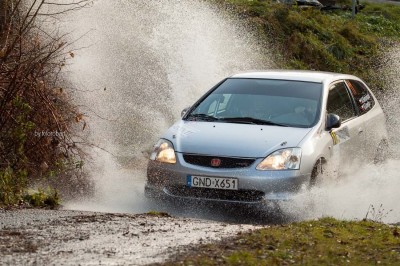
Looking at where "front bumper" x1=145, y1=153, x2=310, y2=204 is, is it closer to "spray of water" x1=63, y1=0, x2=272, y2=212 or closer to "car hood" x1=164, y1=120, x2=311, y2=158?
"car hood" x1=164, y1=120, x2=311, y2=158

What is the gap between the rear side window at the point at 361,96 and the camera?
13.5 metres

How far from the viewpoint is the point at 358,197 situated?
11906mm

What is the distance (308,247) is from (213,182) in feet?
7.89

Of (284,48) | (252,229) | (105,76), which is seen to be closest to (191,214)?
(252,229)

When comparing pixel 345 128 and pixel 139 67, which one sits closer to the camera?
pixel 345 128

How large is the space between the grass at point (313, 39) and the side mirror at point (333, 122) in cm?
1031

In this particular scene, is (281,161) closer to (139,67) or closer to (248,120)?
(248,120)

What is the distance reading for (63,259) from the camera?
7.80 metres

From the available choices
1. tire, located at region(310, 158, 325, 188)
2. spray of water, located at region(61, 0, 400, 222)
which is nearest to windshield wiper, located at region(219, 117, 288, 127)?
tire, located at region(310, 158, 325, 188)

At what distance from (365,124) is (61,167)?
145 inches

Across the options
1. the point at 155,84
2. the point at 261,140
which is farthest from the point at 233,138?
the point at 155,84

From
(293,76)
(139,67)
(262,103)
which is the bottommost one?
(262,103)

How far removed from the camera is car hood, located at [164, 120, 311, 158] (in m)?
11.0

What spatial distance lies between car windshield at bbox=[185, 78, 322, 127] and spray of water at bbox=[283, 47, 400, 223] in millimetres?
833
